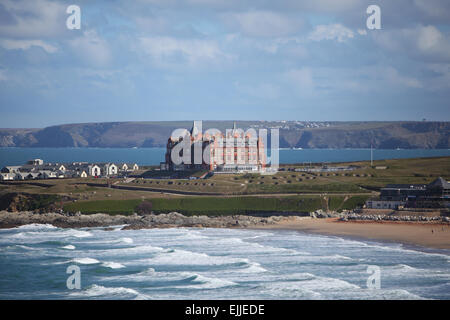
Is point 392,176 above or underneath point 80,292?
above

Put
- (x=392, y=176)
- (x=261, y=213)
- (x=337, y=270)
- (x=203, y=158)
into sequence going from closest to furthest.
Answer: (x=337, y=270), (x=261, y=213), (x=392, y=176), (x=203, y=158)

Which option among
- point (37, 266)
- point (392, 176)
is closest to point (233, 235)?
point (37, 266)

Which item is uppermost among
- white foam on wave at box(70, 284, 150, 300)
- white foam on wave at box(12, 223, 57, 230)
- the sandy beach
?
the sandy beach

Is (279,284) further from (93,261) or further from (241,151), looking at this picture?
(241,151)

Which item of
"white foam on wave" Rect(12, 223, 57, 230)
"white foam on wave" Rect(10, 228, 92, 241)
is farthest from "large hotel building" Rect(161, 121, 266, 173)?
"white foam on wave" Rect(10, 228, 92, 241)

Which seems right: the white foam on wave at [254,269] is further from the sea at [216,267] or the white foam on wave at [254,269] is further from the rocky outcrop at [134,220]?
the rocky outcrop at [134,220]

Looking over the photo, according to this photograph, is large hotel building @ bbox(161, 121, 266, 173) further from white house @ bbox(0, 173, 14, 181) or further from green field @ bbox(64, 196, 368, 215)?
white house @ bbox(0, 173, 14, 181)
